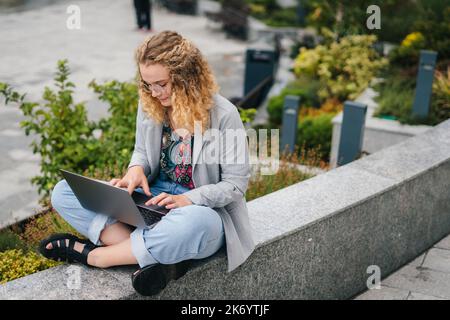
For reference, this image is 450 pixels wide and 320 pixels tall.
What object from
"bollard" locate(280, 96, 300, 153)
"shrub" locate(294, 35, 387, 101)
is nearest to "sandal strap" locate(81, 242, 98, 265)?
"bollard" locate(280, 96, 300, 153)

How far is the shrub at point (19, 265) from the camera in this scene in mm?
3309

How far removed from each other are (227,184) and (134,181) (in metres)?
0.50

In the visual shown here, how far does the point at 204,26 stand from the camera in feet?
60.0

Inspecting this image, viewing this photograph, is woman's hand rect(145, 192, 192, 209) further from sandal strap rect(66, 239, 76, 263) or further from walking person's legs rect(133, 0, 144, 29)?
walking person's legs rect(133, 0, 144, 29)

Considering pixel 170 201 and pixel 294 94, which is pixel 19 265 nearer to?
pixel 170 201

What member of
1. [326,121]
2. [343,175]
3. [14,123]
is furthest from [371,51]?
[343,175]

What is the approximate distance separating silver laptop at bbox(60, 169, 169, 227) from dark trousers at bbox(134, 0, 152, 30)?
13362 mm

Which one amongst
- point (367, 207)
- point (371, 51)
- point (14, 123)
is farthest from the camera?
point (371, 51)

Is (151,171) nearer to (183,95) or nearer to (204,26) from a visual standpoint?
(183,95)

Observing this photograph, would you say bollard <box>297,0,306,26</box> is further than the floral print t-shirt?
Yes

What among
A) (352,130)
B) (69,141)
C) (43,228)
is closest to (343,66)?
(352,130)

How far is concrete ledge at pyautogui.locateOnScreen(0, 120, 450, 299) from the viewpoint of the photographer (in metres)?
3.09

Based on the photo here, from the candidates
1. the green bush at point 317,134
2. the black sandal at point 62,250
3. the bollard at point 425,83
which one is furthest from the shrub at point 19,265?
the bollard at point 425,83

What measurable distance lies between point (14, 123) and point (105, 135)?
12.9 ft
